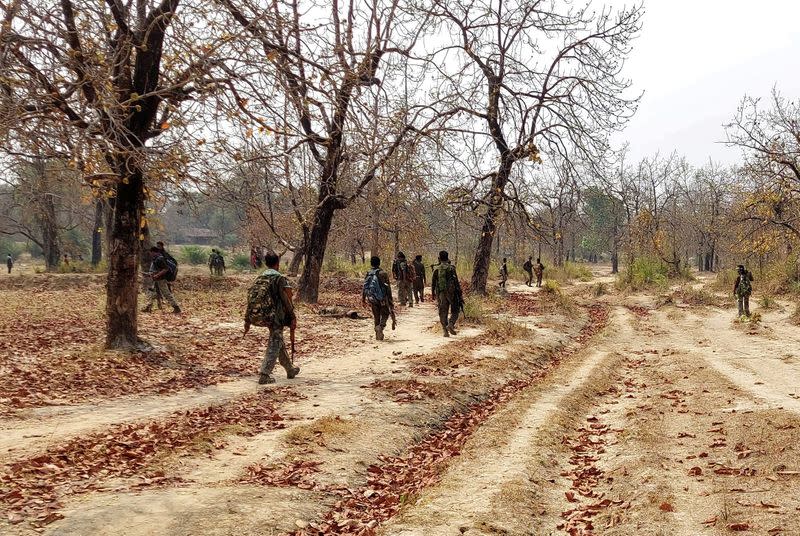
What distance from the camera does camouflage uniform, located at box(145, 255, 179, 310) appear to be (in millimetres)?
16266

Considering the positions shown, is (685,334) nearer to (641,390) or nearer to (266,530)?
(641,390)

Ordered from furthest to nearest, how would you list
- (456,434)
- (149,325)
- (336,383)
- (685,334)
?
(685,334), (149,325), (336,383), (456,434)

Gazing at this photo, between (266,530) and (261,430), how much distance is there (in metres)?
2.45

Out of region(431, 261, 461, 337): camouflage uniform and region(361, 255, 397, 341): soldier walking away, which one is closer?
region(361, 255, 397, 341): soldier walking away

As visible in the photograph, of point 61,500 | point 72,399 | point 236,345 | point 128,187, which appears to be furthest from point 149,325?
point 61,500

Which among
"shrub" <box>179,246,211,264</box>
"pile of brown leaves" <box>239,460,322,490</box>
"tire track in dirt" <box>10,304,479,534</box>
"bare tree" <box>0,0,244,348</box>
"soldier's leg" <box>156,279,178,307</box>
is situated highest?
"bare tree" <box>0,0,244,348</box>

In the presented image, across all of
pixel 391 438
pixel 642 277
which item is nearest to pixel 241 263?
pixel 642 277

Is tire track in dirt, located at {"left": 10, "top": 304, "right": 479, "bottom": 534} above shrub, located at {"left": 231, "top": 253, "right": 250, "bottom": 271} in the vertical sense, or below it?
below

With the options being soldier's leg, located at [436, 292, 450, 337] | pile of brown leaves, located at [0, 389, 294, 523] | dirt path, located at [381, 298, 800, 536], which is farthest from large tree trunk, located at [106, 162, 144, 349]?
soldier's leg, located at [436, 292, 450, 337]

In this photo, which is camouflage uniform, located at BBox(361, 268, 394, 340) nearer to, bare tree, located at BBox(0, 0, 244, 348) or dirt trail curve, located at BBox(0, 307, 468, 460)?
dirt trail curve, located at BBox(0, 307, 468, 460)

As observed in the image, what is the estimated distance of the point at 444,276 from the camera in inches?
572

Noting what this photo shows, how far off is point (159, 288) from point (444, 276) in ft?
27.9

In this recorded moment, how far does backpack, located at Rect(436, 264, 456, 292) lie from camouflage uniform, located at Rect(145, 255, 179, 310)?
7347 mm

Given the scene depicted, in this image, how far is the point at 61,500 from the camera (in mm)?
4812
